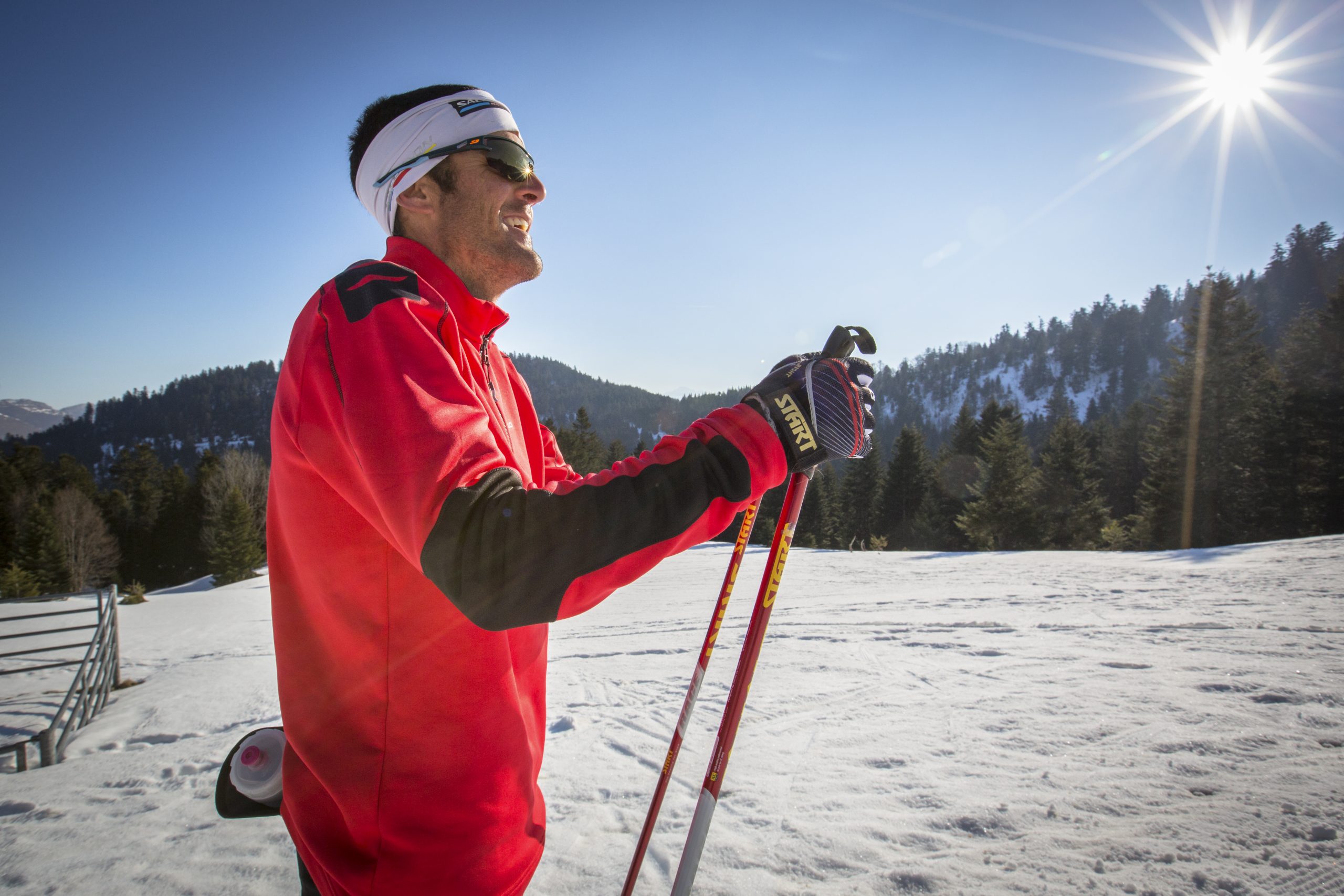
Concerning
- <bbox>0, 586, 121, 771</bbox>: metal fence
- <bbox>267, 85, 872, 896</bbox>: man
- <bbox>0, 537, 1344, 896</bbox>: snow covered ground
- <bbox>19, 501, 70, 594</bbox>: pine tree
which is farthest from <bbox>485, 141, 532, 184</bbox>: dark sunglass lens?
<bbox>19, 501, 70, 594</bbox>: pine tree

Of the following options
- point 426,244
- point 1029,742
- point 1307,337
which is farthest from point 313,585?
point 1307,337

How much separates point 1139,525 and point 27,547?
62599mm

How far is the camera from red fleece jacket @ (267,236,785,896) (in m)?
0.93

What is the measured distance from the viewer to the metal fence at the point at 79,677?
475cm

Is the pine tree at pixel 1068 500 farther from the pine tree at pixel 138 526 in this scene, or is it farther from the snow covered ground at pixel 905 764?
the pine tree at pixel 138 526

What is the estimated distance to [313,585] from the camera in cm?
124

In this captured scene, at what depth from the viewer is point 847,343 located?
5.51 feet

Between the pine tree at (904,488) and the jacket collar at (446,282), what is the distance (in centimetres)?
4400

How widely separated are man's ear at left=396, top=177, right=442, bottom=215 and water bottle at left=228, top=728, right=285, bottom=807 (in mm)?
1479

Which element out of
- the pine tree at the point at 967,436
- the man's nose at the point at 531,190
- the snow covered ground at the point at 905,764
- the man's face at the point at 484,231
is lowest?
the snow covered ground at the point at 905,764

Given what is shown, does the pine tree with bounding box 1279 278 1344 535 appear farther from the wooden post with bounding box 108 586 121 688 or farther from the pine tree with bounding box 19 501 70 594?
the pine tree with bounding box 19 501 70 594

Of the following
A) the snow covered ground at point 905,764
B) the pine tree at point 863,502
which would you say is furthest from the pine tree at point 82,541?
the pine tree at point 863,502

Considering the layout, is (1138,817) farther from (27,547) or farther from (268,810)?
(27,547)

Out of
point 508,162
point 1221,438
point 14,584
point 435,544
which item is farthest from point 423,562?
point 1221,438
